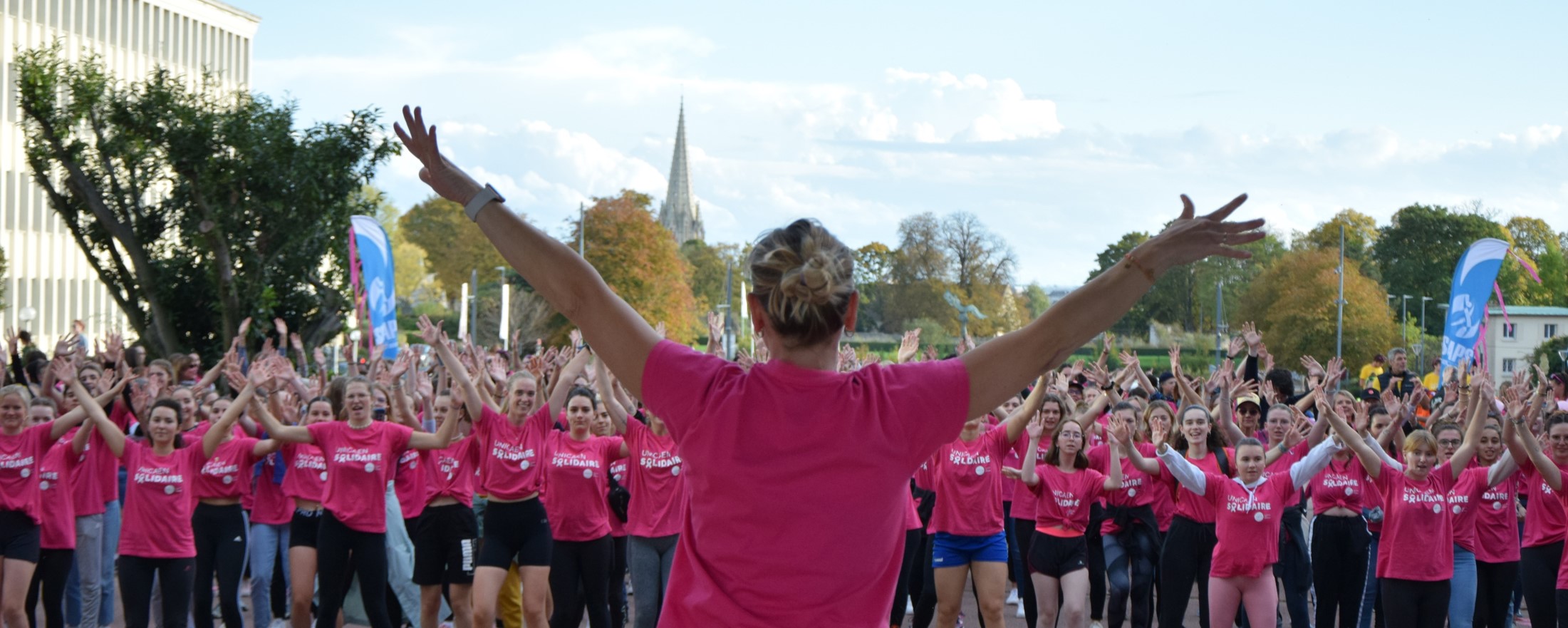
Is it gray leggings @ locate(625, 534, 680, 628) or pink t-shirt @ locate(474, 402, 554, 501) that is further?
pink t-shirt @ locate(474, 402, 554, 501)

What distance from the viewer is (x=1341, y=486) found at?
30.9 ft

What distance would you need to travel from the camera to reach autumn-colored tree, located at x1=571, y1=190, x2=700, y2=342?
179 ft

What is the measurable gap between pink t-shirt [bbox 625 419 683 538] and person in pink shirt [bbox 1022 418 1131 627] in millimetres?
2346

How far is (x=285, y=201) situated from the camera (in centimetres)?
2245

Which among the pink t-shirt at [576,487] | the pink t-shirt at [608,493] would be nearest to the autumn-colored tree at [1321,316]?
the pink t-shirt at [608,493]

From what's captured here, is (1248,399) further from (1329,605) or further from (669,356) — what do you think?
(669,356)

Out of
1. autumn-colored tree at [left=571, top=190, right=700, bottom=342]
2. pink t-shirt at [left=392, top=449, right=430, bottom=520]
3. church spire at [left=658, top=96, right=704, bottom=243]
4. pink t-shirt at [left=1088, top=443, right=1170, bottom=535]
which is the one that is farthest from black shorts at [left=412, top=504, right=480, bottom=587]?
church spire at [left=658, top=96, right=704, bottom=243]

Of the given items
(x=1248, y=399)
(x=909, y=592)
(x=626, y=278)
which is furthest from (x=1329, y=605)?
(x=626, y=278)

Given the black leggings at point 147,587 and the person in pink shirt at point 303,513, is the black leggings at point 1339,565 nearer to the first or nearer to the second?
the person in pink shirt at point 303,513

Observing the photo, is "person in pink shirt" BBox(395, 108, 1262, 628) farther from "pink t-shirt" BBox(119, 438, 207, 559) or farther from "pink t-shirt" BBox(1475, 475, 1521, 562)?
"pink t-shirt" BBox(1475, 475, 1521, 562)

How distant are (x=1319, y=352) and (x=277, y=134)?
140 feet

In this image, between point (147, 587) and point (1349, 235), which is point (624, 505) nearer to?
point (147, 587)

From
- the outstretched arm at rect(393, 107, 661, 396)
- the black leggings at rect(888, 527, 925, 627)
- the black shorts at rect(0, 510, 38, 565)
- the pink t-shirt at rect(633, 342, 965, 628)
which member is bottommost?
the black leggings at rect(888, 527, 925, 627)

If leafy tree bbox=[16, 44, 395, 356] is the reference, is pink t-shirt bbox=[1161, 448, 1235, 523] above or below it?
below
